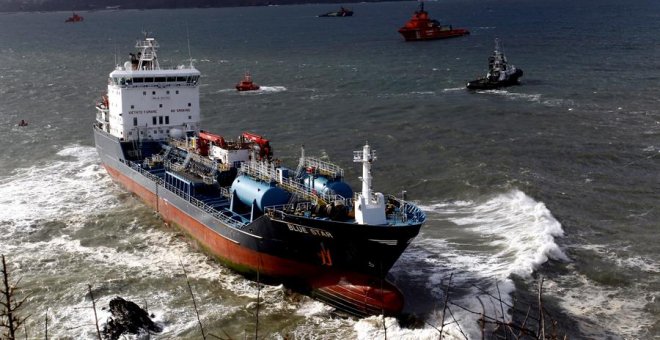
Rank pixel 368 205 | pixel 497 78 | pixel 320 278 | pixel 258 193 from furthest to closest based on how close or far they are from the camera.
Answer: pixel 497 78
pixel 258 193
pixel 320 278
pixel 368 205

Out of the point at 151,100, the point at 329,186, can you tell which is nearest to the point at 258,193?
the point at 329,186

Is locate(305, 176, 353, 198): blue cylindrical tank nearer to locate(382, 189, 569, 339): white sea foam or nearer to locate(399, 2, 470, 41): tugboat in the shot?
locate(382, 189, 569, 339): white sea foam

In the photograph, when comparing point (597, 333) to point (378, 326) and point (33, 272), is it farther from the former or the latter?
point (33, 272)

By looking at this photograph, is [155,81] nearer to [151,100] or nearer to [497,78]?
[151,100]

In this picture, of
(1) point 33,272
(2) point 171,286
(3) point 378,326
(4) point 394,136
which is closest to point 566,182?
(4) point 394,136

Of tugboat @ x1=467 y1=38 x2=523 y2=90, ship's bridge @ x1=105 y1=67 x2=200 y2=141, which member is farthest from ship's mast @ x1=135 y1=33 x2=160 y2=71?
tugboat @ x1=467 y1=38 x2=523 y2=90

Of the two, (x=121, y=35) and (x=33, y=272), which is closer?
(x=33, y=272)

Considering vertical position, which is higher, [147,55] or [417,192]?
[147,55]

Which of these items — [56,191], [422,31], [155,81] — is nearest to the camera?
[155,81]
